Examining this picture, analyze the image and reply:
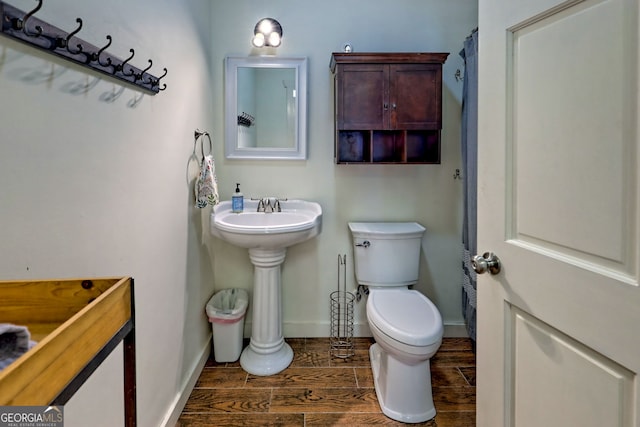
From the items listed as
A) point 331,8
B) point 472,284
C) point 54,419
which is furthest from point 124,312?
point 331,8

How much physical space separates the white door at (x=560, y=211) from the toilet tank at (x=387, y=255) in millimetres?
998

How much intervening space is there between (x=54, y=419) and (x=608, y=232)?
3.19 ft

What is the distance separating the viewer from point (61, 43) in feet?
2.72

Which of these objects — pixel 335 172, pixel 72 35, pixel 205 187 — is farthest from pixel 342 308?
pixel 72 35

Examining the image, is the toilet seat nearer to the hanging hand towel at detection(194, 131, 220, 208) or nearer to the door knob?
the door knob

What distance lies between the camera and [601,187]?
65 cm

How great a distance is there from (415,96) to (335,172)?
26.5 inches

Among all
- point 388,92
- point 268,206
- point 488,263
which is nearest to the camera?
point 488,263

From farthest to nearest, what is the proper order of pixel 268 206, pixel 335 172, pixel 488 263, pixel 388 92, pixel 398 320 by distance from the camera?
pixel 335 172, pixel 268 206, pixel 388 92, pixel 398 320, pixel 488 263

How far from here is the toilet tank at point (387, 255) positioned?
201 centimetres

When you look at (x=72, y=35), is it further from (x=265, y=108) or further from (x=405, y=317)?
(x=405, y=317)

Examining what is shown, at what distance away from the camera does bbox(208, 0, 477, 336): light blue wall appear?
2150 millimetres

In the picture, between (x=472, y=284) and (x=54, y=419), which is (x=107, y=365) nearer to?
(x=54, y=419)

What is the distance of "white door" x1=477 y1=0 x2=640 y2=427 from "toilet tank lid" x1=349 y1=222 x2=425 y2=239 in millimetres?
987
